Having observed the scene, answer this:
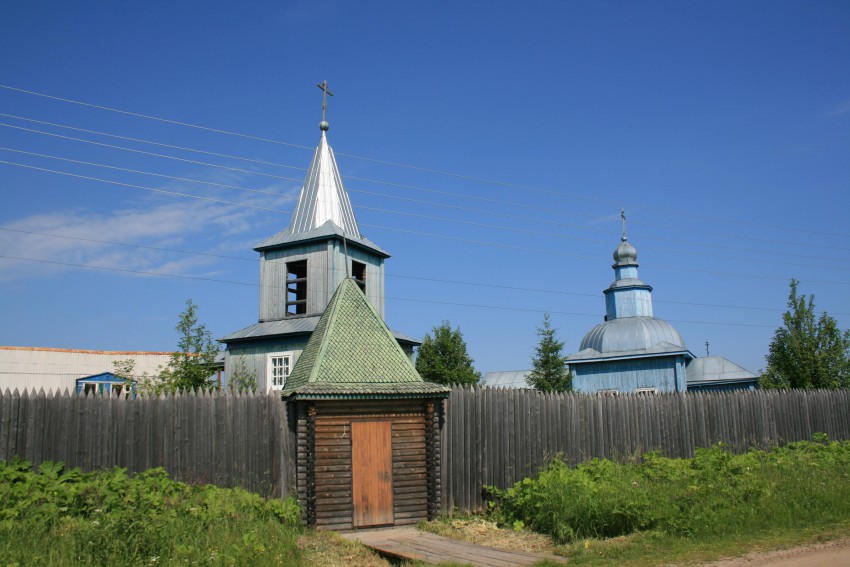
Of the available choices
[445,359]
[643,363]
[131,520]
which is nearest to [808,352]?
[643,363]

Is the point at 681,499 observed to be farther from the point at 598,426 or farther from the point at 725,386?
the point at 725,386

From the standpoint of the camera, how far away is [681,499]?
1046cm

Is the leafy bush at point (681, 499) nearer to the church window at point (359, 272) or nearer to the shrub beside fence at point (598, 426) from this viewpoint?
the shrub beside fence at point (598, 426)

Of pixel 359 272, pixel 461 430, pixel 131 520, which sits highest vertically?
pixel 359 272

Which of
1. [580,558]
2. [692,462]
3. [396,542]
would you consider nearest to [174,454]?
[396,542]

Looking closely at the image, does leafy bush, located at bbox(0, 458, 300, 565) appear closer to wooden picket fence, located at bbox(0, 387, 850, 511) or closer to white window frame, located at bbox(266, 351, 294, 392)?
wooden picket fence, located at bbox(0, 387, 850, 511)

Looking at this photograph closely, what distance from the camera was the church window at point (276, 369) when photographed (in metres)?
21.0

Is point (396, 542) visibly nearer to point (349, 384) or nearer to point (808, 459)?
point (349, 384)

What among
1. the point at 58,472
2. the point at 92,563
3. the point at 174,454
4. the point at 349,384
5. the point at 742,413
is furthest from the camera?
the point at 742,413

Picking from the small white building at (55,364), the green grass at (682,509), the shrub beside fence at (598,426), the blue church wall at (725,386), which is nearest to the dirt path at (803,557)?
the green grass at (682,509)

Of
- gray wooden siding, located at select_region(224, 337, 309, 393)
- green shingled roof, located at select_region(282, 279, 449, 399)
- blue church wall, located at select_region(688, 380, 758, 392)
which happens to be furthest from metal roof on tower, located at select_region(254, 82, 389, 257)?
blue church wall, located at select_region(688, 380, 758, 392)

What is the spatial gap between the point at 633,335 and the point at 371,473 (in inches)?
874

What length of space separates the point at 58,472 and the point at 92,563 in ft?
11.5

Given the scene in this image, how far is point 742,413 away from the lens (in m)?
17.0
